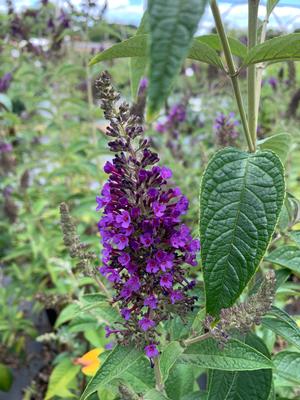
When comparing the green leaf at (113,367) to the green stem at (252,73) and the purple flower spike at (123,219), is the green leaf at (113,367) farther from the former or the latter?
the green stem at (252,73)

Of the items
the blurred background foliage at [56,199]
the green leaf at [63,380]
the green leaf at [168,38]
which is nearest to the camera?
the green leaf at [168,38]

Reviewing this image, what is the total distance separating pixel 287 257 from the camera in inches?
32.3

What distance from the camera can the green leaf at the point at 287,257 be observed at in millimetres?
798

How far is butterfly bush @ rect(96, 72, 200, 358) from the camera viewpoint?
0.65 meters

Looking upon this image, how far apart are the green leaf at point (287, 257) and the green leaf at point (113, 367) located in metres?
0.28

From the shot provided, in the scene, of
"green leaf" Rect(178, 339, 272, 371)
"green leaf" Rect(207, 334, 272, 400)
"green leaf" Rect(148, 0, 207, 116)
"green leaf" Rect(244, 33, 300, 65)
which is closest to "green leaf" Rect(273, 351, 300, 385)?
"green leaf" Rect(207, 334, 272, 400)

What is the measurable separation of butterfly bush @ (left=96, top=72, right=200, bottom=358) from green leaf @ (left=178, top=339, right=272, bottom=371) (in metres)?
0.06

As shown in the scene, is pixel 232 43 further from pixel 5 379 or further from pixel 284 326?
Result: pixel 5 379

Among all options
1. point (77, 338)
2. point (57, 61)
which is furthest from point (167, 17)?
point (57, 61)

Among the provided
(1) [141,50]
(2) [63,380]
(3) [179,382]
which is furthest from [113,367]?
(2) [63,380]

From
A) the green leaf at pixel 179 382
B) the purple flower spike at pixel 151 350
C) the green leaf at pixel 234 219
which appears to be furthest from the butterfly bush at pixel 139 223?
the green leaf at pixel 179 382

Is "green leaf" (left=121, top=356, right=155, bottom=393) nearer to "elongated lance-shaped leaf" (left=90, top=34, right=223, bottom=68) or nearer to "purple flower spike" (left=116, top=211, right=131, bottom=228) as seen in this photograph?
"purple flower spike" (left=116, top=211, right=131, bottom=228)

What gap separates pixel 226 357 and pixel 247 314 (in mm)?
78

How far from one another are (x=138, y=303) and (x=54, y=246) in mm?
1324
